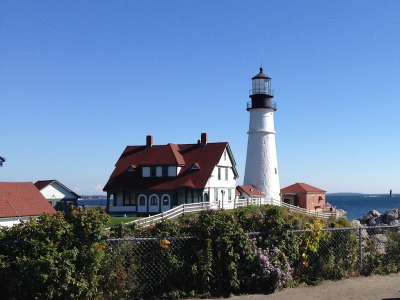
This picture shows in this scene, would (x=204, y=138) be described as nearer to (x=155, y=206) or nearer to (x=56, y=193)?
(x=155, y=206)

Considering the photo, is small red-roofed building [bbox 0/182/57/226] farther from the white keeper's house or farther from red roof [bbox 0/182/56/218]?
the white keeper's house

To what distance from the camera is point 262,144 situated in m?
45.8

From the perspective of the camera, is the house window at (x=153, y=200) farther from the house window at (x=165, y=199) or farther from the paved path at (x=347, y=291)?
the paved path at (x=347, y=291)

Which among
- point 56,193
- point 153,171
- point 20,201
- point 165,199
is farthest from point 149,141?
point 20,201

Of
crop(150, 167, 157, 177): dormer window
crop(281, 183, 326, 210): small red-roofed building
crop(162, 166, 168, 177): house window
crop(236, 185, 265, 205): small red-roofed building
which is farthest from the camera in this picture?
crop(281, 183, 326, 210): small red-roofed building

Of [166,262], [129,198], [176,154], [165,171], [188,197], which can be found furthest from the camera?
[129,198]

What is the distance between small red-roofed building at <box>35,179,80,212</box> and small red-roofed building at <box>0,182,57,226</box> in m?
7.00

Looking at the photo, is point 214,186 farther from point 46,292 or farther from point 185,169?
point 46,292

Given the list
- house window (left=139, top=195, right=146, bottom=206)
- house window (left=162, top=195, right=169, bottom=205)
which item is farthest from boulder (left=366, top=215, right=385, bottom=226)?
house window (left=139, top=195, right=146, bottom=206)

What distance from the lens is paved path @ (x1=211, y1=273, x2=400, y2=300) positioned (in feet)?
30.4

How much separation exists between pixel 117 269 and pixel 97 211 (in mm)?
1100

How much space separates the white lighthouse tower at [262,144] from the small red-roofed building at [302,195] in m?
8.19

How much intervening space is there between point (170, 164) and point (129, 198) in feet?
15.6

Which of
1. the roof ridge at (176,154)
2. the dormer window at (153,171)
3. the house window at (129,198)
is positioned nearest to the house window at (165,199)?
the dormer window at (153,171)
